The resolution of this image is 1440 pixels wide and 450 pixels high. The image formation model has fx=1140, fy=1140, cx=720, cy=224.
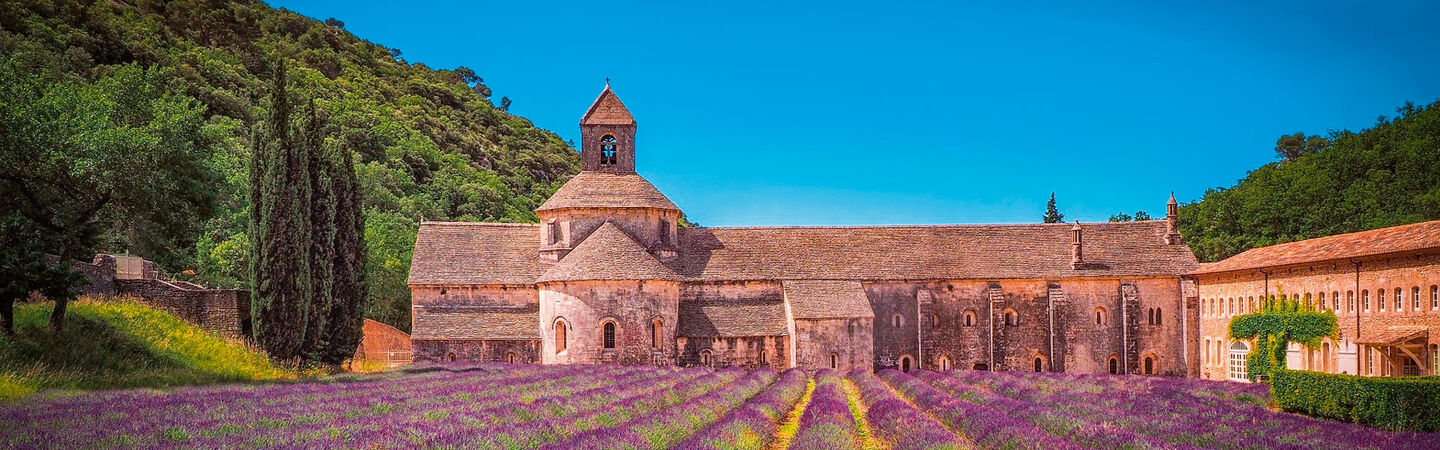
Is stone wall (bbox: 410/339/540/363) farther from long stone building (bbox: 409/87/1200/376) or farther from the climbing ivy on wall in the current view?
the climbing ivy on wall

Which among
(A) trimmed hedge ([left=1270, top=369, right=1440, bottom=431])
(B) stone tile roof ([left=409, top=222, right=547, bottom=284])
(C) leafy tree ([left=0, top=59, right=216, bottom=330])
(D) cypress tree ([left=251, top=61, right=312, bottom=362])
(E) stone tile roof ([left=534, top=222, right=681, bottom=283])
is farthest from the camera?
(B) stone tile roof ([left=409, top=222, right=547, bottom=284])

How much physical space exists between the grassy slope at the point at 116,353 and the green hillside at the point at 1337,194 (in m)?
64.1

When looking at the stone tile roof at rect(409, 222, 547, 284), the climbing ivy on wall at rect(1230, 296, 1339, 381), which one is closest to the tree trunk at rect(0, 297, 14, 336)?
the stone tile roof at rect(409, 222, 547, 284)

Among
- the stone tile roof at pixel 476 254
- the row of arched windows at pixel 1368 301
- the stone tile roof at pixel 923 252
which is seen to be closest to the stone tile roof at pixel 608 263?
the stone tile roof at pixel 476 254

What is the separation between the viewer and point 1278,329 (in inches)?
1837

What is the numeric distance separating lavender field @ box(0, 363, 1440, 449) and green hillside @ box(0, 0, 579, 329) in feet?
56.8

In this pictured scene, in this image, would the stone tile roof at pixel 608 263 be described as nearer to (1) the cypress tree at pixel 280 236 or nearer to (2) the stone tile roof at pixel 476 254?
(2) the stone tile roof at pixel 476 254

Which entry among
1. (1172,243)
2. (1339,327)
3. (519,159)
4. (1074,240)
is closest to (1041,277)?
(1074,240)

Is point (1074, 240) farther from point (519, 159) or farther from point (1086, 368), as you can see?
point (519, 159)

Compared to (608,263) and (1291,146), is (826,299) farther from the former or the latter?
(1291,146)

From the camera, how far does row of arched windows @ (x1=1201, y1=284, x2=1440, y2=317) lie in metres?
37.1

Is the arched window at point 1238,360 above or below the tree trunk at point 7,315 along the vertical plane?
below

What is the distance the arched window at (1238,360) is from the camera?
5069cm

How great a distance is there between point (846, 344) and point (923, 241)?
10.1m
